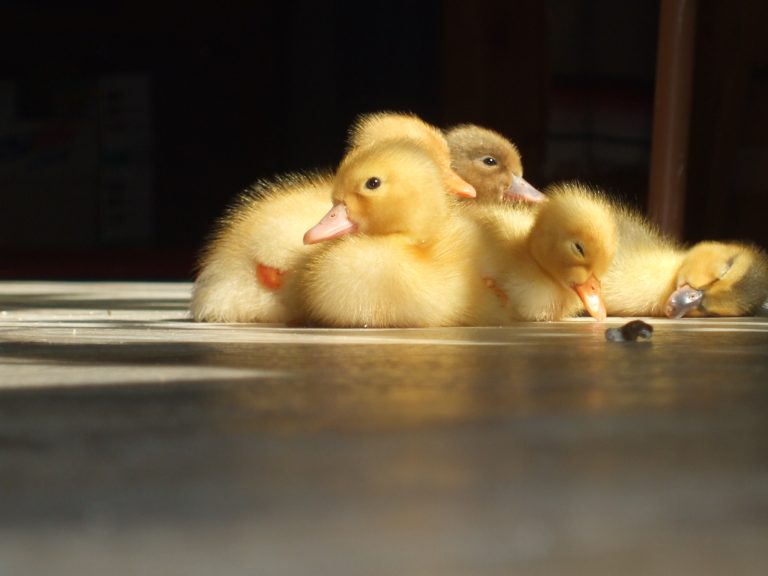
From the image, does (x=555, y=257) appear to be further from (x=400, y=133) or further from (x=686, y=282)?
(x=400, y=133)

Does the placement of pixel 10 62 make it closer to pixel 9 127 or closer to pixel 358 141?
pixel 9 127

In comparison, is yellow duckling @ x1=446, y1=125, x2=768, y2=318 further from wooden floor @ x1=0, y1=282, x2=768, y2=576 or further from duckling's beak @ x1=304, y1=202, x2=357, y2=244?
wooden floor @ x1=0, y1=282, x2=768, y2=576

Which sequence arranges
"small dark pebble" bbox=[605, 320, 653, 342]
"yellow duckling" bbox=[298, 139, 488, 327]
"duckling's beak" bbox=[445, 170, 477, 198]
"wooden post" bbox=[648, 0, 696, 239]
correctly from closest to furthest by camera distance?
"small dark pebble" bbox=[605, 320, 653, 342], "yellow duckling" bbox=[298, 139, 488, 327], "duckling's beak" bbox=[445, 170, 477, 198], "wooden post" bbox=[648, 0, 696, 239]

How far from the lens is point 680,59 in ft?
12.7

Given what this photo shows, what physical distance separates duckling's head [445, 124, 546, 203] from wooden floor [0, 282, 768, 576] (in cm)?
139

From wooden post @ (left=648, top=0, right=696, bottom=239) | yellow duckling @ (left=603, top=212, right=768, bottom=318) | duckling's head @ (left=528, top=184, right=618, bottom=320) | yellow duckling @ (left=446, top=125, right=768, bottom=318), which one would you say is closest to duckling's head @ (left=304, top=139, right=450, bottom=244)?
duckling's head @ (left=528, top=184, right=618, bottom=320)

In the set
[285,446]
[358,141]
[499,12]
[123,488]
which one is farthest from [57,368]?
[499,12]

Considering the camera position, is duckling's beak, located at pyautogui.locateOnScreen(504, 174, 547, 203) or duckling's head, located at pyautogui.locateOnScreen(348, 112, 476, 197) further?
duckling's beak, located at pyautogui.locateOnScreen(504, 174, 547, 203)

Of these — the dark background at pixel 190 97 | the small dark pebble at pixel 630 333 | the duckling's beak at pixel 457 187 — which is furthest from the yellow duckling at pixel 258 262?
the dark background at pixel 190 97

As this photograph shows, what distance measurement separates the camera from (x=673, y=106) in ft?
12.7

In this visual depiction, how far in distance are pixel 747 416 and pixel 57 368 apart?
78 centimetres

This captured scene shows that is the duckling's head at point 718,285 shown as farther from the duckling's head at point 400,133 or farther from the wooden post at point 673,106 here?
the wooden post at point 673,106

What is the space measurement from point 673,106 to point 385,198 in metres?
1.82

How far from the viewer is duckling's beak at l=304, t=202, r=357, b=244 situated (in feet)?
7.41
